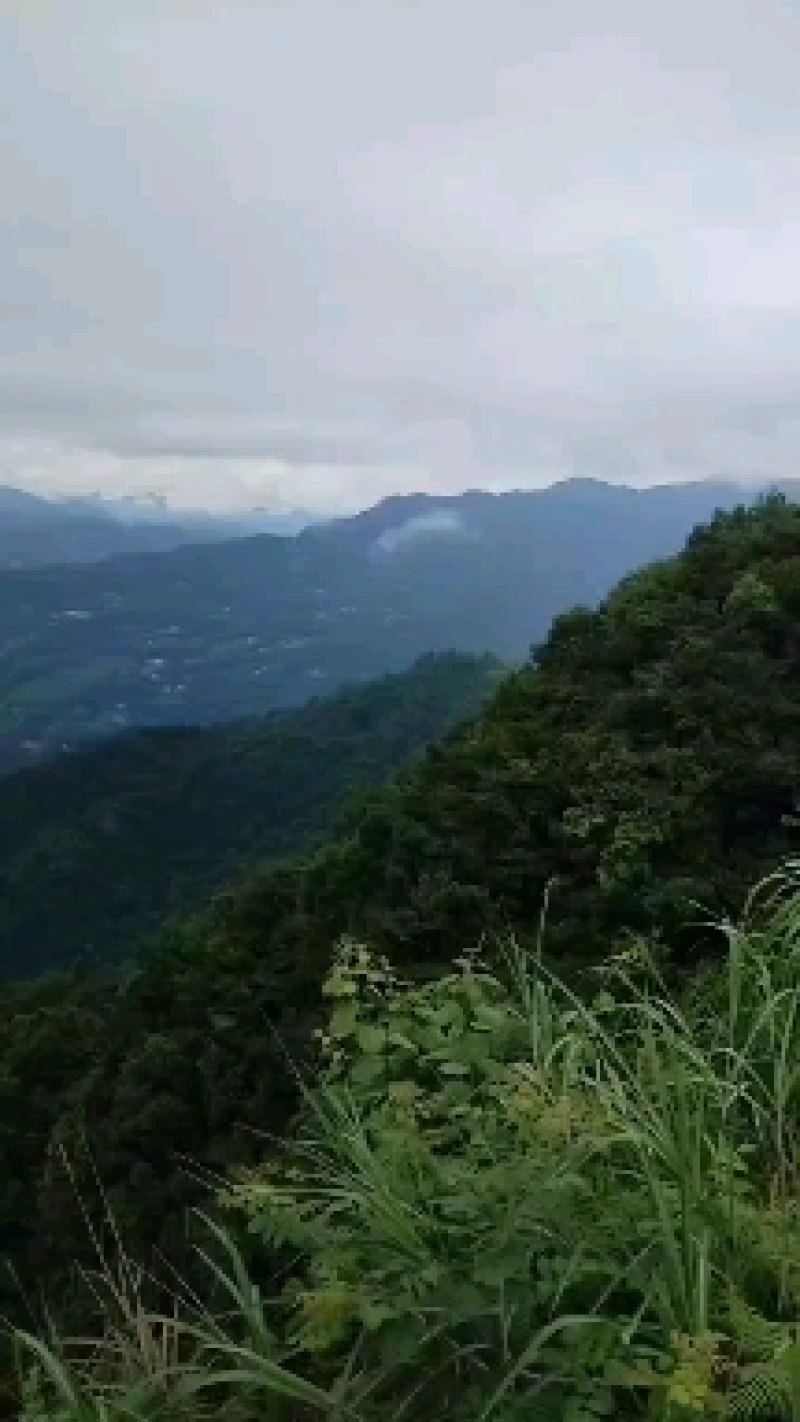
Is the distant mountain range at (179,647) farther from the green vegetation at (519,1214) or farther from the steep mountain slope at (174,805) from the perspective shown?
the green vegetation at (519,1214)

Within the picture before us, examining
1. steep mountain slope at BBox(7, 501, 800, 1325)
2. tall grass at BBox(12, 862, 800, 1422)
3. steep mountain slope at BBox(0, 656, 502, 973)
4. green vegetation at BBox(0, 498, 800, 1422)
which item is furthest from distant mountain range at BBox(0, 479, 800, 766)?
tall grass at BBox(12, 862, 800, 1422)

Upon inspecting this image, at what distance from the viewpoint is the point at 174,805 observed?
1921 inches

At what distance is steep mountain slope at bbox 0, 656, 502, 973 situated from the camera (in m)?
38.2

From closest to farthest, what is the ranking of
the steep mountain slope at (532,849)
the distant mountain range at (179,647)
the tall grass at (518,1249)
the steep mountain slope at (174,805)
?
1. the tall grass at (518,1249)
2. the steep mountain slope at (532,849)
3. the steep mountain slope at (174,805)
4. the distant mountain range at (179,647)

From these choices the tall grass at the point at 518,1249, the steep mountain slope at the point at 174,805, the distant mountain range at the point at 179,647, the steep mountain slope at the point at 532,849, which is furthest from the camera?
the distant mountain range at the point at 179,647

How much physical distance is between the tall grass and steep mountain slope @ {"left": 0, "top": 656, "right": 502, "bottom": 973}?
29.8 meters

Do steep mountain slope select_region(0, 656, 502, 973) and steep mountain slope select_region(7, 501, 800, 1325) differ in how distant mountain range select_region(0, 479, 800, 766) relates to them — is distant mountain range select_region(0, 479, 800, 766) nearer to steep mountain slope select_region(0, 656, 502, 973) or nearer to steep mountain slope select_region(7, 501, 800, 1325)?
steep mountain slope select_region(0, 656, 502, 973)

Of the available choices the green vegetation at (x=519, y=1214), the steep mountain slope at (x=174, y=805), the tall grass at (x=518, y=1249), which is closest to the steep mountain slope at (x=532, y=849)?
the green vegetation at (x=519, y=1214)

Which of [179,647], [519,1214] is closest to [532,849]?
[519,1214]

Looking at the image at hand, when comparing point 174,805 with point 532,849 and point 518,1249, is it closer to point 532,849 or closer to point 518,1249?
point 532,849

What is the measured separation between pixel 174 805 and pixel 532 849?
4279 centimetres

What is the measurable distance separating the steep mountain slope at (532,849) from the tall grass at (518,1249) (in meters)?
2.62

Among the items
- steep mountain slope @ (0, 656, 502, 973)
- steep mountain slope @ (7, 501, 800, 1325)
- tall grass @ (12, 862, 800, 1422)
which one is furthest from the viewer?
steep mountain slope @ (0, 656, 502, 973)

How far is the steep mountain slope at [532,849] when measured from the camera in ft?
20.8
